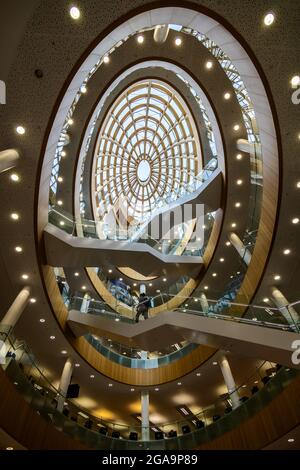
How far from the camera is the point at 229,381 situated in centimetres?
1393

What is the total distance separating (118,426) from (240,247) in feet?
39.3

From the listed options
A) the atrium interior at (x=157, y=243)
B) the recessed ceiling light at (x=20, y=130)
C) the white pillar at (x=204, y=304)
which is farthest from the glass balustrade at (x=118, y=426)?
the recessed ceiling light at (x=20, y=130)

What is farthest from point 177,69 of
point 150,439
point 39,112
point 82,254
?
point 150,439

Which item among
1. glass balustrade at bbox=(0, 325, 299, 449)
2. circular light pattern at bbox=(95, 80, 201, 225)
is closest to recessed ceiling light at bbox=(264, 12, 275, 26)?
glass balustrade at bbox=(0, 325, 299, 449)

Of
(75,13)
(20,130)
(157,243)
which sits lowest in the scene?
(20,130)

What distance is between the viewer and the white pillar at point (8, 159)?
8578mm

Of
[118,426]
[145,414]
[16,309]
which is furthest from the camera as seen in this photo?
[145,414]

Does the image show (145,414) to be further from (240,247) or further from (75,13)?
(75,13)

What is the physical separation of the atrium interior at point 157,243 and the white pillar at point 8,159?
0.15ft

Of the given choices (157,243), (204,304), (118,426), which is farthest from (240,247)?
(118,426)

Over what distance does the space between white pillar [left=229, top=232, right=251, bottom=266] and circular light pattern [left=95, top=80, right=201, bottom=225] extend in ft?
38.2

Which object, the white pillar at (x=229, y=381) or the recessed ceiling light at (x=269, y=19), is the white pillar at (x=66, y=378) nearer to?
the white pillar at (x=229, y=381)

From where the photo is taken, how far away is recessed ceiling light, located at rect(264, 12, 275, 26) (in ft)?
26.4

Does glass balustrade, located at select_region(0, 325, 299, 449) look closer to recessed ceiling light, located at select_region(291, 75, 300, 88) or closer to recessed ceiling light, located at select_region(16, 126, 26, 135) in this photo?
recessed ceiling light, located at select_region(16, 126, 26, 135)
